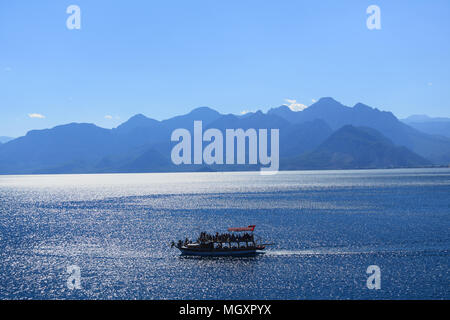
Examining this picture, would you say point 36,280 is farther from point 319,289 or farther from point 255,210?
point 255,210

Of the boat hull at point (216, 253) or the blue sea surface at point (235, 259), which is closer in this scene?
the blue sea surface at point (235, 259)

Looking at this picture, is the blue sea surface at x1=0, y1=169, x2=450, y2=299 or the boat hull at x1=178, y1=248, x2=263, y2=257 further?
the boat hull at x1=178, y1=248, x2=263, y2=257

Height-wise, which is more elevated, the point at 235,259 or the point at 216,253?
the point at 216,253

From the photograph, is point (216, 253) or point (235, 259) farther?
point (216, 253)

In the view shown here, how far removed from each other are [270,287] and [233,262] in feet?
59.8

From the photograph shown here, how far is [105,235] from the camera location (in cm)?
10544
